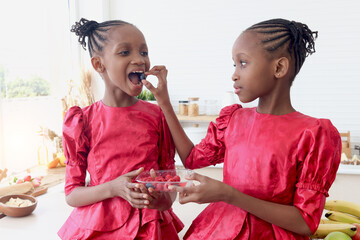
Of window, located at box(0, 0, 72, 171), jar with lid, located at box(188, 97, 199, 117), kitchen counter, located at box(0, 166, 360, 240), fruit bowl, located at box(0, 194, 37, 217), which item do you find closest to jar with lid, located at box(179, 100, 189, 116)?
jar with lid, located at box(188, 97, 199, 117)

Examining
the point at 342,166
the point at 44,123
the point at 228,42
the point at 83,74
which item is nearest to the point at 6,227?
the point at 44,123

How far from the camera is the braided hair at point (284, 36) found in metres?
0.88

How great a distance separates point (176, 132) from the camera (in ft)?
3.40

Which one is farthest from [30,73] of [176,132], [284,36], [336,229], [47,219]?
[336,229]

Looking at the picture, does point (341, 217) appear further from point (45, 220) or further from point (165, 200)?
point (45, 220)

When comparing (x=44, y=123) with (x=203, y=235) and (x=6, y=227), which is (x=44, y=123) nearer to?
(x=6, y=227)

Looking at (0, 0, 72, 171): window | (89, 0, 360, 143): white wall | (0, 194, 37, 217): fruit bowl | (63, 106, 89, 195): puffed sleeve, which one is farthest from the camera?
(89, 0, 360, 143): white wall

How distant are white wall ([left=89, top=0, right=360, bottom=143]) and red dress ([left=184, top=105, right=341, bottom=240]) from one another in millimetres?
2504

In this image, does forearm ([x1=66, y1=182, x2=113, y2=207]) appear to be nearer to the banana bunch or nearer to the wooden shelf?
the banana bunch

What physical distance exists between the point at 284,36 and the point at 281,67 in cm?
8

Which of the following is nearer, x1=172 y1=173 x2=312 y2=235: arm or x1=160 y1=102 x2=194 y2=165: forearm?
x1=172 y1=173 x2=312 y2=235: arm

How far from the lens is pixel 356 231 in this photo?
1.08 meters

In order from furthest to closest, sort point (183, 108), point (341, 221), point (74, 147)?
point (183, 108) → point (341, 221) → point (74, 147)

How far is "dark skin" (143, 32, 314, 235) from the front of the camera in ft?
2.62
